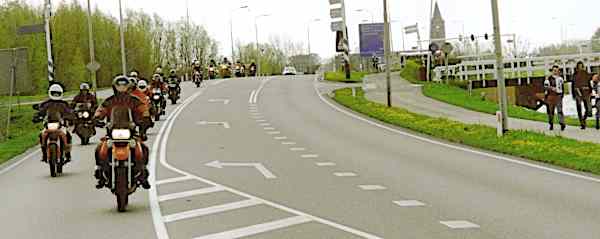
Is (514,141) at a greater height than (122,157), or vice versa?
(122,157)

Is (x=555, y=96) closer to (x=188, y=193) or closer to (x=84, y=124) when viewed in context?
(x=84, y=124)

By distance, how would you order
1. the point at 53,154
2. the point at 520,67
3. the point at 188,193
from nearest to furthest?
the point at 188,193 → the point at 53,154 → the point at 520,67

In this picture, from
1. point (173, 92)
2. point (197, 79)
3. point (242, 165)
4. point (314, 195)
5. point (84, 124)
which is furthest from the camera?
point (197, 79)

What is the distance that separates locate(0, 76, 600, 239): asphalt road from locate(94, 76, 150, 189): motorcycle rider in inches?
17.1

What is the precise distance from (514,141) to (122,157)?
36.3 feet

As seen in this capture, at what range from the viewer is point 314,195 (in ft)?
44.6

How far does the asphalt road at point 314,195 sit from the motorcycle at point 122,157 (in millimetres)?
313

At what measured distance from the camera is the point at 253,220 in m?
11.2

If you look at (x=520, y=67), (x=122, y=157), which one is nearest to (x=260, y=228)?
(x=122, y=157)

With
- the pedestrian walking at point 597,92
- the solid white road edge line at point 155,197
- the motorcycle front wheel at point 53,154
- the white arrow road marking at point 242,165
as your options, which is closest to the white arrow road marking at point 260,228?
the solid white road edge line at point 155,197

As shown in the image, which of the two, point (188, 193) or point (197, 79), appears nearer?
point (188, 193)

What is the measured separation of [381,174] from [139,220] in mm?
5780

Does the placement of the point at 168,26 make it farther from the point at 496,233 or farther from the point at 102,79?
the point at 496,233

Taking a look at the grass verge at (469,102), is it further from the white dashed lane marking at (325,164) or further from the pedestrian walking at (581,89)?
the white dashed lane marking at (325,164)
